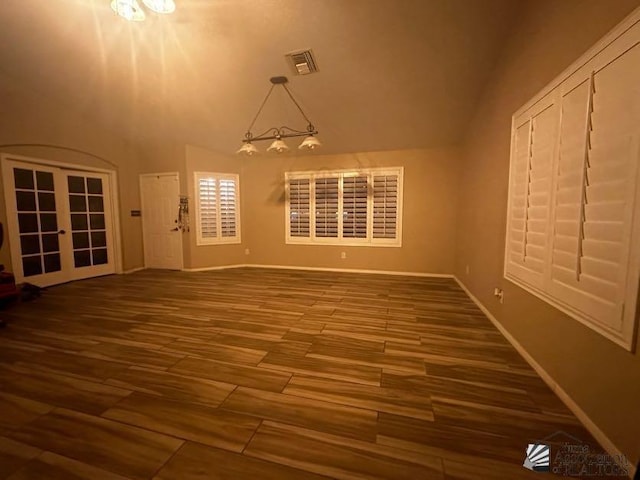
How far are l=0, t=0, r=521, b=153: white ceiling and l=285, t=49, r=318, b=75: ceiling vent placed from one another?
0.08 meters

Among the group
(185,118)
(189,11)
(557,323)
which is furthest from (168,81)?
(557,323)

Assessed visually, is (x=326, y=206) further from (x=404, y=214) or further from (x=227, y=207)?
(x=227, y=207)

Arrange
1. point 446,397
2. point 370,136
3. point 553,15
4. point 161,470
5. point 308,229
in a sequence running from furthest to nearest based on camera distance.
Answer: point 308,229
point 370,136
point 553,15
point 446,397
point 161,470

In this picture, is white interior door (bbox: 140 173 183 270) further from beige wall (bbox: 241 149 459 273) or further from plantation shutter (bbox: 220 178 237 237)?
beige wall (bbox: 241 149 459 273)

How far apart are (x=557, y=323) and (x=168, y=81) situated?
5.11 m

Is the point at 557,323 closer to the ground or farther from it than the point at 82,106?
closer to the ground

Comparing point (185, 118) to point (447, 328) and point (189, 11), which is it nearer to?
point (189, 11)

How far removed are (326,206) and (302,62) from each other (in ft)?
9.13

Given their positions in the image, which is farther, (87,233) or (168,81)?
(87,233)

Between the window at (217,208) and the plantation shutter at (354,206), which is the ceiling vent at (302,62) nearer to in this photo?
the plantation shutter at (354,206)

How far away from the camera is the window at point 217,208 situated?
541 cm

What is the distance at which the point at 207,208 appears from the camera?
548 centimetres

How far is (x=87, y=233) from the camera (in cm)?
478

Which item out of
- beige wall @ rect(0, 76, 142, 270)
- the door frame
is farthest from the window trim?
the door frame
